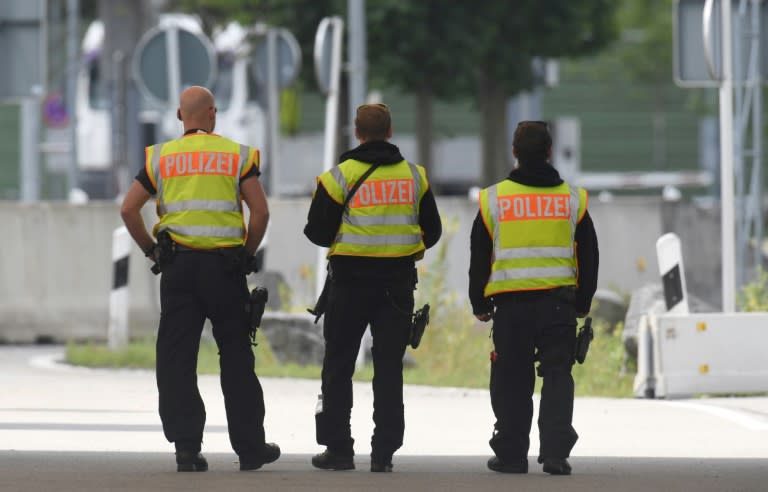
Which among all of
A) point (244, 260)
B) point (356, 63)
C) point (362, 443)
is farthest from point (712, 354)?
point (356, 63)

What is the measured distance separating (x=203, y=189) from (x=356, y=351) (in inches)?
39.4

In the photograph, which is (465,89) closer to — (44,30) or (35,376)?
(44,30)

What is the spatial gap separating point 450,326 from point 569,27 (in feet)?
66.9

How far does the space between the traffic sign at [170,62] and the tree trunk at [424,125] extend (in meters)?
18.1

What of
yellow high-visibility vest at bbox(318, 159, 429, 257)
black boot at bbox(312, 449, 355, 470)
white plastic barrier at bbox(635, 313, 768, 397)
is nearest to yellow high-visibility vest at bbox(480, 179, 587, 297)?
yellow high-visibility vest at bbox(318, 159, 429, 257)

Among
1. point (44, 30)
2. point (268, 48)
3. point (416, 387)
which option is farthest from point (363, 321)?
point (268, 48)

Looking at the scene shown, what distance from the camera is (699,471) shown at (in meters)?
10.1

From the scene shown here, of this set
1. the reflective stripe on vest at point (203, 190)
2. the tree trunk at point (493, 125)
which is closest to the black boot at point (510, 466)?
the reflective stripe on vest at point (203, 190)

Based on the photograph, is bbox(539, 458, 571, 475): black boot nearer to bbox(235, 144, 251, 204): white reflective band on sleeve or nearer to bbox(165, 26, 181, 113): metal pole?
bbox(235, 144, 251, 204): white reflective band on sleeve

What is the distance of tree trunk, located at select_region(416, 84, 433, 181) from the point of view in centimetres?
3791

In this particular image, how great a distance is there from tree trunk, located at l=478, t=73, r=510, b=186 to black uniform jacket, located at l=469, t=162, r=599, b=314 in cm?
2811

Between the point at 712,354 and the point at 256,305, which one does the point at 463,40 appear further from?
the point at 256,305

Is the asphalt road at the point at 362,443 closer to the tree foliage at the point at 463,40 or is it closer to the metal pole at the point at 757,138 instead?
the metal pole at the point at 757,138

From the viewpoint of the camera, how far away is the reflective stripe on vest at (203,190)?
387 inches
